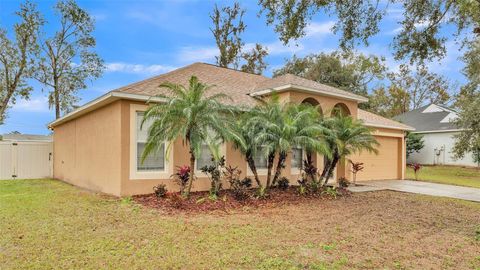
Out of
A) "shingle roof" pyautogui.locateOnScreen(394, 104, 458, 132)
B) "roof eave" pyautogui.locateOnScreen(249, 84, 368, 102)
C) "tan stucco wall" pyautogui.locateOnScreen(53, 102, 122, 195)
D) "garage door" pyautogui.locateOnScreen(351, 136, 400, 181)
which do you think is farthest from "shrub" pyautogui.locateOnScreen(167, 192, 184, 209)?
"shingle roof" pyautogui.locateOnScreen(394, 104, 458, 132)

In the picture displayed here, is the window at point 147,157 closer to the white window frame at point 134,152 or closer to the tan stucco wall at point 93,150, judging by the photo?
the white window frame at point 134,152

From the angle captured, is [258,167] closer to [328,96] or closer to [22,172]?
[328,96]

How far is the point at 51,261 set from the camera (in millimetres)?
4547

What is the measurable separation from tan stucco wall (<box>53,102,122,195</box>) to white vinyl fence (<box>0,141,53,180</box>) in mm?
1925

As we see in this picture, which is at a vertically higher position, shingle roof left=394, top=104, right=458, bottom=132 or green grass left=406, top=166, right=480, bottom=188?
shingle roof left=394, top=104, right=458, bottom=132

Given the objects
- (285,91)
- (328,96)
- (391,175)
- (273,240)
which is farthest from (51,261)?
(391,175)

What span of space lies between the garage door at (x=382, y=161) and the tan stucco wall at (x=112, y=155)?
7cm

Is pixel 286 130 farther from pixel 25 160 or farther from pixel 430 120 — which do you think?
pixel 430 120

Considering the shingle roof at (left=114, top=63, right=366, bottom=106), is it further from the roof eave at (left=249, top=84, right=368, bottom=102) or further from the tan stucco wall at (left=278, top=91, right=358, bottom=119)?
the tan stucco wall at (left=278, top=91, right=358, bottom=119)

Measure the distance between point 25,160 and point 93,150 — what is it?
7.87 metres

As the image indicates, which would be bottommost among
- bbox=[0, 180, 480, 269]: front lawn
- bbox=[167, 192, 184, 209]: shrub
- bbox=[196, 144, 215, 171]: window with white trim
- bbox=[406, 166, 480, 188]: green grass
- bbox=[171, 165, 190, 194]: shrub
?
bbox=[406, 166, 480, 188]: green grass

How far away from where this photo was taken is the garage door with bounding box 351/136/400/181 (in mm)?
16661

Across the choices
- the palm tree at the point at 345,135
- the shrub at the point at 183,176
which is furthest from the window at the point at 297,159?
the shrub at the point at 183,176

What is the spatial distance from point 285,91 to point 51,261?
1009cm
